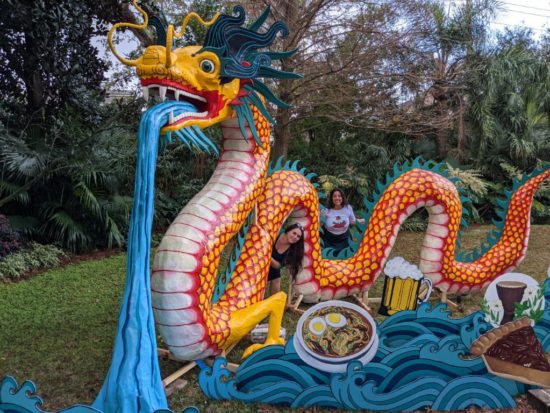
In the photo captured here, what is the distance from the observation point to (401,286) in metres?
3.67

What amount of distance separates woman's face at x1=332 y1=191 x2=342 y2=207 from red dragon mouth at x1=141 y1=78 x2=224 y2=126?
241 centimetres

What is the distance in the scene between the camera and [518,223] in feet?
16.1

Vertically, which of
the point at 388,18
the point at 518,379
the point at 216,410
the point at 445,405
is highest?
the point at 388,18

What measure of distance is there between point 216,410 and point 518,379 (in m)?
1.78

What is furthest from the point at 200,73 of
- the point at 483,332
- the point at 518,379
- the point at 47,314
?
the point at 47,314

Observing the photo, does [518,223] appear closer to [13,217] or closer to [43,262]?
[43,262]

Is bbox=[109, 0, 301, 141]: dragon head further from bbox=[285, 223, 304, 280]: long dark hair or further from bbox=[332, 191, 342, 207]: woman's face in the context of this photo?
bbox=[332, 191, 342, 207]: woman's face

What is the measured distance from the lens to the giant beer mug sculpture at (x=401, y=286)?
3.65m

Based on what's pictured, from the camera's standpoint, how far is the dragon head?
2.64m

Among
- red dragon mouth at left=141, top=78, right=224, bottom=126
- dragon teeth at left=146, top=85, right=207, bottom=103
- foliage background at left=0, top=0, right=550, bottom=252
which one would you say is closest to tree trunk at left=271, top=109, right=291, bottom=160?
foliage background at left=0, top=0, right=550, bottom=252

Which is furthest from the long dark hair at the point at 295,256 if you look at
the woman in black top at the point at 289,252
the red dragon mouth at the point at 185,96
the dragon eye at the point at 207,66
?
the dragon eye at the point at 207,66

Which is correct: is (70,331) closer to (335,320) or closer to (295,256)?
(295,256)

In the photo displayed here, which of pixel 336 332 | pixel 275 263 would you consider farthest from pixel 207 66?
pixel 275 263

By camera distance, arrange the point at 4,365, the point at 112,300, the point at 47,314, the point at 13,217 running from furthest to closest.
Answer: the point at 13,217, the point at 112,300, the point at 47,314, the point at 4,365
